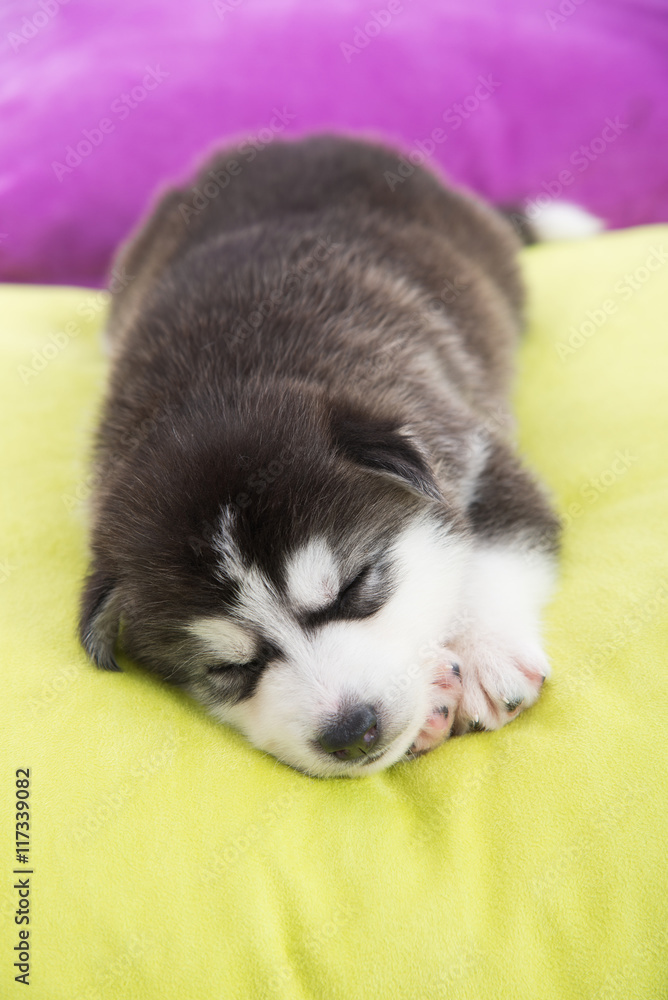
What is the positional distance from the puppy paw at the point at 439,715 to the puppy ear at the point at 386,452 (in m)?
0.52

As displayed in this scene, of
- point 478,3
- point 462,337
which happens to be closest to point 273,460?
point 462,337

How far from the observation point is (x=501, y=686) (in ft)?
7.21

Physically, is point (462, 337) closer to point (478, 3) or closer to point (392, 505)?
point (392, 505)

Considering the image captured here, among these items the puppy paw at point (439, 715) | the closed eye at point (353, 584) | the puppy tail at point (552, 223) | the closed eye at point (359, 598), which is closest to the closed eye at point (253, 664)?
the closed eye at point (359, 598)

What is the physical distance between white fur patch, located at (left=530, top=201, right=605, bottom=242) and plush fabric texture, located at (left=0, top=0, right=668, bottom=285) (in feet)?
0.59

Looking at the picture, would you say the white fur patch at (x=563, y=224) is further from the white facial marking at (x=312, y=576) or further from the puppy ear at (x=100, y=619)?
the puppy ear at (x=100, y=619)

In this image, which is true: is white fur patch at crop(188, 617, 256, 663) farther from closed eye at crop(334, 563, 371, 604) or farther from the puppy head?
closed eye at crop(334, 563, 371, 604)

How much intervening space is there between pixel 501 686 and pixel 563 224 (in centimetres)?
372

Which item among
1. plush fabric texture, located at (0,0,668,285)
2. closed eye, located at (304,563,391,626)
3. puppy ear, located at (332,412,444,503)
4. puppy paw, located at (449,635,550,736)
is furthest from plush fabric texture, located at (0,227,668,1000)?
plush fabric texture, located at (0,0,668,285)

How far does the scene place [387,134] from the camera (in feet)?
16.7

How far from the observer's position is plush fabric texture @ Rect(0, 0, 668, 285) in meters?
4.80

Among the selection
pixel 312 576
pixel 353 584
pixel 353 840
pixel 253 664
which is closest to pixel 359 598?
pixel 353 584

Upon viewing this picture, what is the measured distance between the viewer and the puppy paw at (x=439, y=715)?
86.6 inches

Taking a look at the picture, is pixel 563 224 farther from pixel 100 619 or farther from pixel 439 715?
pixel 100 619
